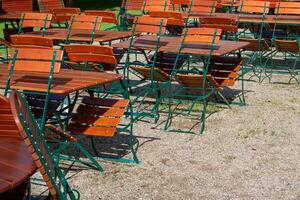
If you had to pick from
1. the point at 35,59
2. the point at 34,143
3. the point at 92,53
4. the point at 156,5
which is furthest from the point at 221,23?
the point at 34,143

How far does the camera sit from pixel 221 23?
8430 millimetres

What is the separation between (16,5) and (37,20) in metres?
2.98

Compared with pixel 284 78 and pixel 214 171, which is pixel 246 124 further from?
pixel 284 78

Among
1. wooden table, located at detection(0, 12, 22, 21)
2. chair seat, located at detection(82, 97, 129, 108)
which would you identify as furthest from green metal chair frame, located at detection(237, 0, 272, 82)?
wooden table, located at detection(0, 12, 22, 21)

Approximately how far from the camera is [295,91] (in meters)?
8.21

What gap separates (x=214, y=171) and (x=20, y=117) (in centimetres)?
282

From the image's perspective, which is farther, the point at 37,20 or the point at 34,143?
the point at 37,20

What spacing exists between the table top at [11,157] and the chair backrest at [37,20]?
15.1ft

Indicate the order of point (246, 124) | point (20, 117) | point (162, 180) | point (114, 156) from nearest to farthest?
point (20, 117) → point (162, 180) → point (114, 156) → point (246, 124)

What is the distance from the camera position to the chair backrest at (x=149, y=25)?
6.96 m

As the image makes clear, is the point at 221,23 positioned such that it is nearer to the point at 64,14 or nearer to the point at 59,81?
the point at 64,14

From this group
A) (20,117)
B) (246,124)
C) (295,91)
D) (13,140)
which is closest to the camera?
(20,117)

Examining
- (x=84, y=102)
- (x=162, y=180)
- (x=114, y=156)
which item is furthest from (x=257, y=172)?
(x=84, y=102)

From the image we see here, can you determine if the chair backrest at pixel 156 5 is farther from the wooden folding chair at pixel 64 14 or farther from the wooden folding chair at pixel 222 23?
the wooden folding chair at pixel 222 23
